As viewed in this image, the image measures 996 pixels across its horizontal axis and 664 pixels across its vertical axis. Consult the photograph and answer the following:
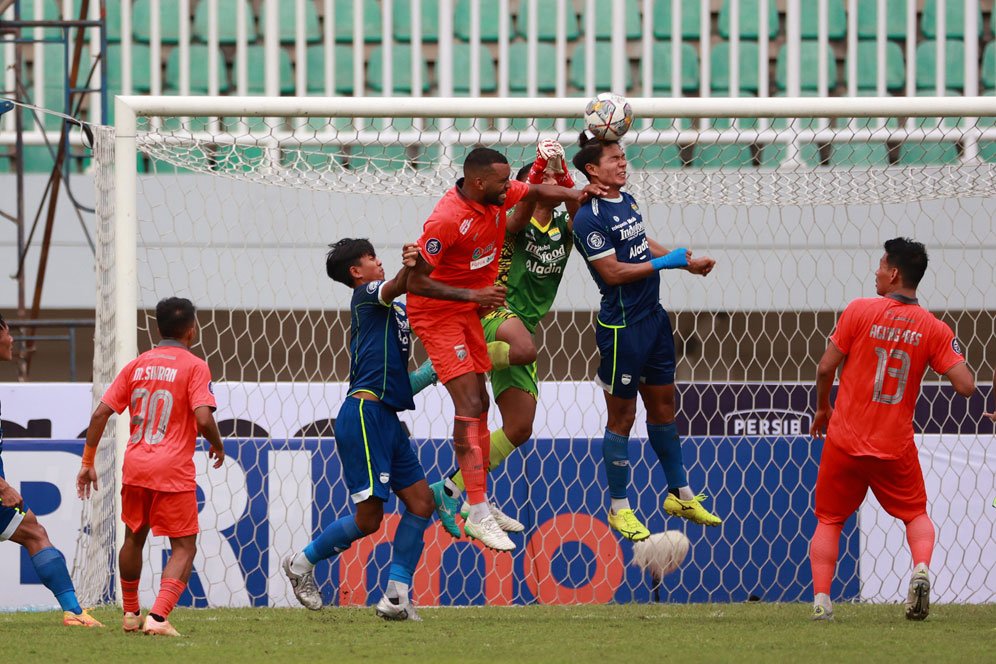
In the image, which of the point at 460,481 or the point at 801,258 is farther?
the point at 801,258

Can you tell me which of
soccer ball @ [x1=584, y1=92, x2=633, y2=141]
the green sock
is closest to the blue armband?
soccer ball @ [x1=584, y1=92, x2=633, y2=141]

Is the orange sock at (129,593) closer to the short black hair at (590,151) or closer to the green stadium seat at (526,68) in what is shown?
the short black hair at (590,151)

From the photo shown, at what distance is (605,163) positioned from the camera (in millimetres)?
6449

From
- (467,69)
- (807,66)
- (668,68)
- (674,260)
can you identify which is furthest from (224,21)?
(674,260)

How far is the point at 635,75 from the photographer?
1330cm

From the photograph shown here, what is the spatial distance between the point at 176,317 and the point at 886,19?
9.53m

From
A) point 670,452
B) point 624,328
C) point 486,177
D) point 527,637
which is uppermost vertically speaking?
point 486,177

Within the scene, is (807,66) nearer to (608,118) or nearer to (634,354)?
(608,118)

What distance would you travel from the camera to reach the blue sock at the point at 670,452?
22.0 ft

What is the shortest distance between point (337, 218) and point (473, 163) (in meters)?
5.35

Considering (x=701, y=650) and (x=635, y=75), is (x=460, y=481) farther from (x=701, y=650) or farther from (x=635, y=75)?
(x=635, y=75)

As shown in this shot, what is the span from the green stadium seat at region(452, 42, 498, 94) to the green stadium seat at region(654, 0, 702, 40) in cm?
165

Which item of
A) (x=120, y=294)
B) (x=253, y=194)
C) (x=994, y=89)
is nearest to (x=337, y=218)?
(x=253, y=194)

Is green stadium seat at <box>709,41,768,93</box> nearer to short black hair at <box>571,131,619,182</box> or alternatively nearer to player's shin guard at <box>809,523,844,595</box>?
short black hair at <box>571,131,619,182</box>
